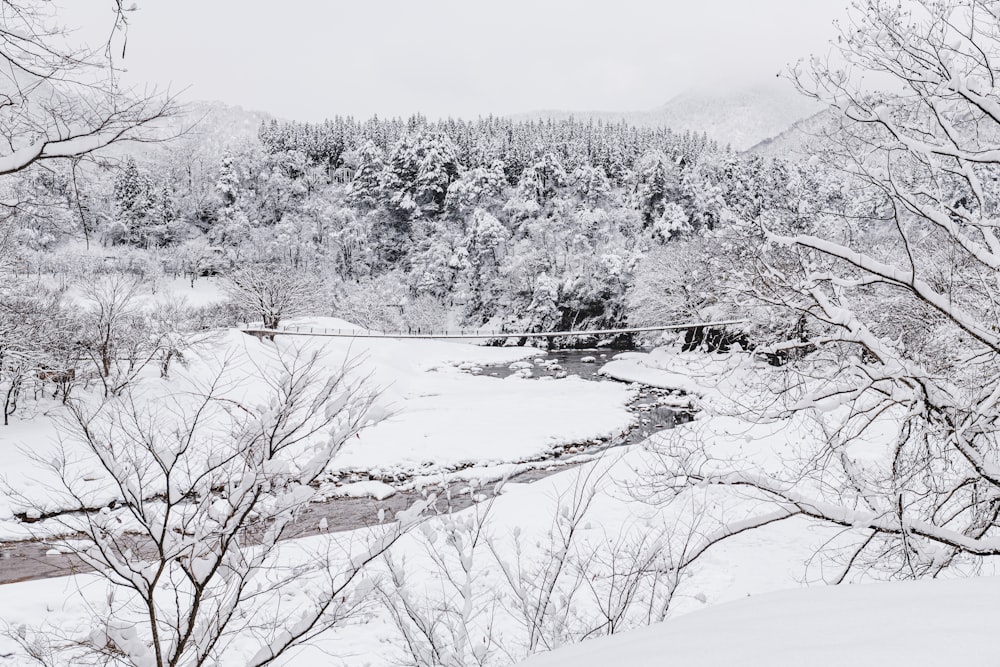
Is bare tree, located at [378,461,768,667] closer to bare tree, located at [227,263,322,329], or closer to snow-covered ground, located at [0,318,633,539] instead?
snow-covered ground, located at [0,318,633,539]

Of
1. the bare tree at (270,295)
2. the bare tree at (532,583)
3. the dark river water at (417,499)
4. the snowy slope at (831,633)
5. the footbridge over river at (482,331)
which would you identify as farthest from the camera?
the bare tree at (270,295)

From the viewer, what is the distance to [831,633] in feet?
4.38

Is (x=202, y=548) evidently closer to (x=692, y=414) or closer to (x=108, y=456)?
(x=108, y=456)

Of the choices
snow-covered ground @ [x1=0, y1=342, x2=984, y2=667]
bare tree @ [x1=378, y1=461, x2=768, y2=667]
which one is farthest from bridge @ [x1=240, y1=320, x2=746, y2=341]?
bare tree @ [x1=378, y1=461, x2=768, y2=667]

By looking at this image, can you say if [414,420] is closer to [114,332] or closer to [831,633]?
[114,332]

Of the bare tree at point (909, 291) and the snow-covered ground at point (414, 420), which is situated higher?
Result: the bare tree at point (909, 291)

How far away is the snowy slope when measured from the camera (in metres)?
1.15

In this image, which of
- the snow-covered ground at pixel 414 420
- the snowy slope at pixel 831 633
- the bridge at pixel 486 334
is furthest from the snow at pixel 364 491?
the snowy slope at pixel 831 633

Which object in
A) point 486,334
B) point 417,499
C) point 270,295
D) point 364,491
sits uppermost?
point 270,295

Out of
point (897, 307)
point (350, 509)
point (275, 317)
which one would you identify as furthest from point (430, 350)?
point (897, 307)

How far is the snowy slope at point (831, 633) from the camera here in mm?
1151

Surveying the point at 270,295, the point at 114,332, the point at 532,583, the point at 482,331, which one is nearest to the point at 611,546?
the point at 532,583

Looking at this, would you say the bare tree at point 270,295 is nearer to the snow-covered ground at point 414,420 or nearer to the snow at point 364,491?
the snow-covered ground at point 414,420

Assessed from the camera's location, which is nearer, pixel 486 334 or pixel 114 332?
pixel 114 332
